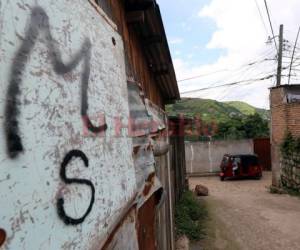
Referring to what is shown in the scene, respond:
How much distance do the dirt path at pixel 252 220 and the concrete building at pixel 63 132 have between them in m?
6.11

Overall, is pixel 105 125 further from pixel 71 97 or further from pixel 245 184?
pixel 245 184

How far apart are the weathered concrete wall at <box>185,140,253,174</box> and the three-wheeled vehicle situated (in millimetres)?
2957

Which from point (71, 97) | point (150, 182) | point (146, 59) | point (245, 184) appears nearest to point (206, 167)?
point (245, 184)

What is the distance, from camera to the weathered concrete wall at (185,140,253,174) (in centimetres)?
2048

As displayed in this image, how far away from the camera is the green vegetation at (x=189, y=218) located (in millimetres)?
7480

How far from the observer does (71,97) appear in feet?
3.57

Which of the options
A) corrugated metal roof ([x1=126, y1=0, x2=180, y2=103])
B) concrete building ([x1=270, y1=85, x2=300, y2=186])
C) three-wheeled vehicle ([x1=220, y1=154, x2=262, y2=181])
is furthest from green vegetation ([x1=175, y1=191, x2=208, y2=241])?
three-wheeled vehicle ([x1=220, y1=154, x2=262, y2=181])

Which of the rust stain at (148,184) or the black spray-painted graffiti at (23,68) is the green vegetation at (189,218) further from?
the black spray-painted graffiti at (23,68)

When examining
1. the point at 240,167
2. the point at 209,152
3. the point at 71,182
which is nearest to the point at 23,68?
the point at 71,182

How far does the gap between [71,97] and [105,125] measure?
33 centimetres

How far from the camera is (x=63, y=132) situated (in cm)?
100

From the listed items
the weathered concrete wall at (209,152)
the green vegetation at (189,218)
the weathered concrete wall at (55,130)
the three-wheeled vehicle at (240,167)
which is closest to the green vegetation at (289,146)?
the three-wheeled vehicle at (240,167)

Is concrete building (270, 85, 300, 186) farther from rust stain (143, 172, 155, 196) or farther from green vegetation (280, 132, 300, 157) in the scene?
rust stain (143, 172, 155, 196)

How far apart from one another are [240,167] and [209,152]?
351cm
